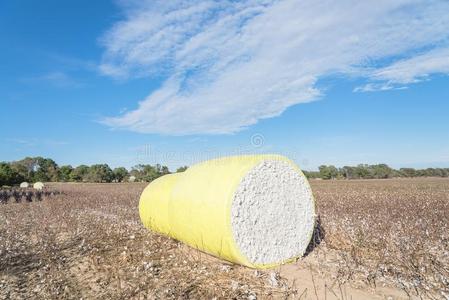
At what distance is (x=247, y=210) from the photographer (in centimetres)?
628

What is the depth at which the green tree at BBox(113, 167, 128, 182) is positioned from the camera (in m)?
112

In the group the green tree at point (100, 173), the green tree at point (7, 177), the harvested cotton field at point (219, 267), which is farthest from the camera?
the green tree at point (100, 173)

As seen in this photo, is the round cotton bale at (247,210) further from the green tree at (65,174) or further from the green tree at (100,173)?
the green tree at (65,174)

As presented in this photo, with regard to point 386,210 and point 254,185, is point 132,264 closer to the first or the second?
point 254,185

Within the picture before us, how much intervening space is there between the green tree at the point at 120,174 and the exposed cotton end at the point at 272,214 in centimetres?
10908

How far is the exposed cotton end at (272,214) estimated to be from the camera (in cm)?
621

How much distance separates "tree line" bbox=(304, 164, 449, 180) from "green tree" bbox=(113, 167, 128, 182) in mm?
55027

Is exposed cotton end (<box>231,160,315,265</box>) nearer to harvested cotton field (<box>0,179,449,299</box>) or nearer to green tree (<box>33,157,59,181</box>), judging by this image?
harvested cotton field (<box>0,179,449,299</box>)

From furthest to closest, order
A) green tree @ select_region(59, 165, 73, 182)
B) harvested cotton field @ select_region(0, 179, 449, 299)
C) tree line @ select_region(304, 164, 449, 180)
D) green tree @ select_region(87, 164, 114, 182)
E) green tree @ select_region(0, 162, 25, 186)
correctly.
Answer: green tree @ select_region(59, 165, 73, 182)
green tree @ select_region(87, 164, 114, 182)
tree line @ select_region(304, 164, 449, 180)
green tree @ select_region(0, 162, 25, 186)
harvested cotton field @ select_region(0, 179, 449, 299)

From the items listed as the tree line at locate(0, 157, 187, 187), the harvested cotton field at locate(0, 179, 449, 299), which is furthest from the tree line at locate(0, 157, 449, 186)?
the harvested cotton field at locate(0, 179, 449, 299)

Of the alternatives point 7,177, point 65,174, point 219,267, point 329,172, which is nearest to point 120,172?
point 65,174

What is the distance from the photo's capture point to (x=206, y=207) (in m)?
6.50

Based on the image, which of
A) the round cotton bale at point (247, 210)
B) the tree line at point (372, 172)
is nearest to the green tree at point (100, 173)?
the tree line at point (372, 172)

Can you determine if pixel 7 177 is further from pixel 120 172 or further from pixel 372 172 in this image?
pixel 372 172
